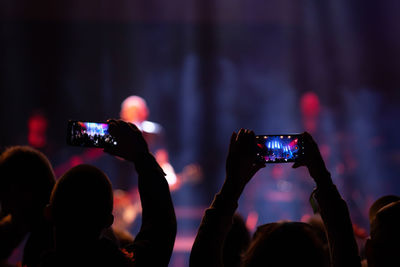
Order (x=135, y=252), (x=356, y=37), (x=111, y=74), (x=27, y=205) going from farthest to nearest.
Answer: (x=111, y=74), (x=356, y=37), (x=27, y=205), (x=135, y=252)

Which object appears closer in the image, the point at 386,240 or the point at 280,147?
the point at 386,240

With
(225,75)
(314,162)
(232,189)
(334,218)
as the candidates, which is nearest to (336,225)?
(334,218)

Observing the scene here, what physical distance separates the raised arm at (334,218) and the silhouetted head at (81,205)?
1.57 ft

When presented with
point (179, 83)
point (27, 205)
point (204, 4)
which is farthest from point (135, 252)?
point (179, 83)

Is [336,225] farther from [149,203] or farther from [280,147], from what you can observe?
[149,203]

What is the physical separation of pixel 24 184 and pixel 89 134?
228mm

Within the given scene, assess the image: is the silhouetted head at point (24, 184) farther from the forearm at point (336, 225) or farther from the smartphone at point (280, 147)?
the forearm at point (336, 225)

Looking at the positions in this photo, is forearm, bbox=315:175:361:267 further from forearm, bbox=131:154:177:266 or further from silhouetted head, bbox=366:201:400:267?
forearm, bbox=131:154:177:266

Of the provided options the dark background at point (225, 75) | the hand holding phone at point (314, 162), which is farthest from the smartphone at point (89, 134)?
the dark background at point (225, 75)

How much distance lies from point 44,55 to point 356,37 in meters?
4.28

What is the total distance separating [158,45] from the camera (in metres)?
6.07

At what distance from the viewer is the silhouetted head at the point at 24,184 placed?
1109mm

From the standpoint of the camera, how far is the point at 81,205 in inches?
30.7

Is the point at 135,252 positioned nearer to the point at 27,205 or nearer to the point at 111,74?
the point at 27,205
